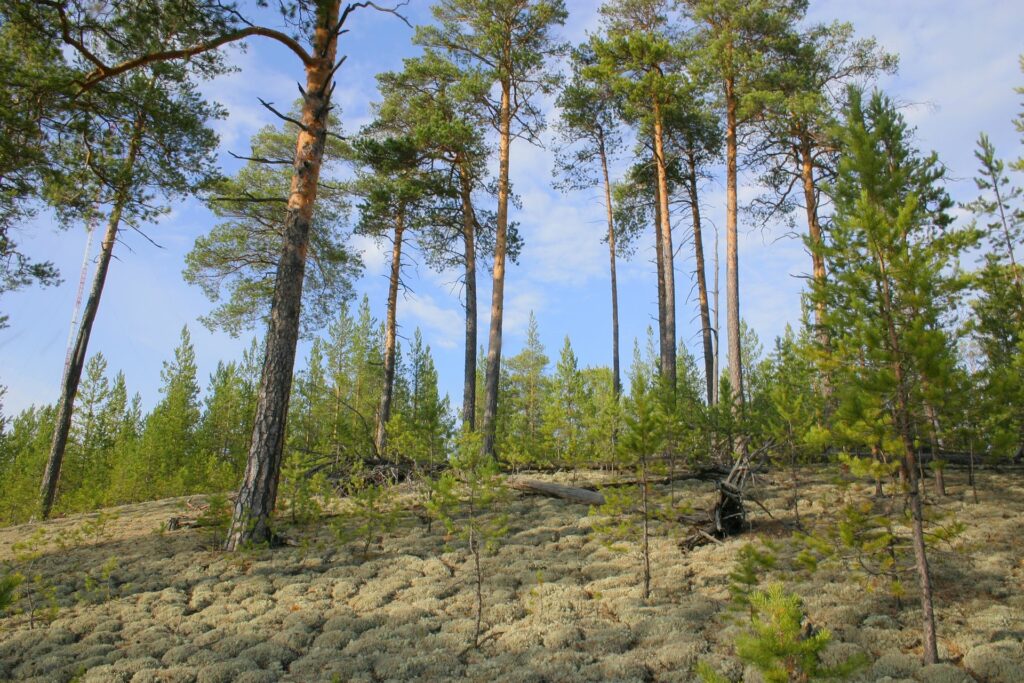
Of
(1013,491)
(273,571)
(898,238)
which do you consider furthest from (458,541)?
(1013,491)

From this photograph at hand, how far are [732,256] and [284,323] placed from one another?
9.64 meters

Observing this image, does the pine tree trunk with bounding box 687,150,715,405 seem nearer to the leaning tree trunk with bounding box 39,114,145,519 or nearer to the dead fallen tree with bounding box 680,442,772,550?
the dead fallen tree with bounding box 680,442,772,550

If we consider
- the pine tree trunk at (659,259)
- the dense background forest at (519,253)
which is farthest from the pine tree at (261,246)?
the pine tree trunk at (659,259)

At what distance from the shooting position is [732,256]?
12.8 m

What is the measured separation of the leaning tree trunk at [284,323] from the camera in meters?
7.07

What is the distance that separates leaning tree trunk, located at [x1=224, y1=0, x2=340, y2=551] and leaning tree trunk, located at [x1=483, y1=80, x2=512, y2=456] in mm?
4832

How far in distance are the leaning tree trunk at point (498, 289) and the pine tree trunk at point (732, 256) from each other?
4.86 metres

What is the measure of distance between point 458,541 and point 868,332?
5299 millimetres

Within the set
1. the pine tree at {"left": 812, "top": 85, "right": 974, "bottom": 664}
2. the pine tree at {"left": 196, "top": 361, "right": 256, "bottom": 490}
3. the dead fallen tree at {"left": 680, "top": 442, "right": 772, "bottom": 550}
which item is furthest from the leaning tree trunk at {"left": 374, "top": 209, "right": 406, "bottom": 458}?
the pine tree at {"left": 812, "top": 85, "right": 974, "bottom": 664}

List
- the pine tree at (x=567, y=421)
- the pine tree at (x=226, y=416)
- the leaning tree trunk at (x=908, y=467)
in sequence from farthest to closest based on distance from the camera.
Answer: the pine tree at (x=226, y=416) → the pine tree at (x=567, y=421) → the leaning tree trunk at (x=908, y=467)

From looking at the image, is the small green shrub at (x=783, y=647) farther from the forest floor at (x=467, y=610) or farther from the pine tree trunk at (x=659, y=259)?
the pine tree trunk at (x=659, y=259)

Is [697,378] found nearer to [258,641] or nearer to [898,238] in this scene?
[898,238]

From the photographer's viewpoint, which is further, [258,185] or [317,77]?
[258,185]

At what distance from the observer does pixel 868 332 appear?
4781mm
